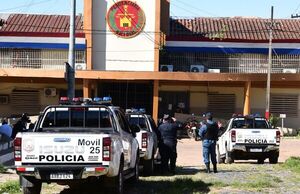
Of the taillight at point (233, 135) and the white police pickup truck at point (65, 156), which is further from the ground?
the white police pickup truck at point (65, 156)

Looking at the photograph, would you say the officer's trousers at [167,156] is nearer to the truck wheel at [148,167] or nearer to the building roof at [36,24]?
the truck wheel at [148,167]

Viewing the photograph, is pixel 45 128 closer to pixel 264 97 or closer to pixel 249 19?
pixel 264 97

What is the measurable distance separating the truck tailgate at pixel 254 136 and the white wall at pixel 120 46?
801 inches

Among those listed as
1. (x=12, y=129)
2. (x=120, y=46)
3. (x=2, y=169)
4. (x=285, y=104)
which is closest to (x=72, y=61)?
(x=12, y=129)

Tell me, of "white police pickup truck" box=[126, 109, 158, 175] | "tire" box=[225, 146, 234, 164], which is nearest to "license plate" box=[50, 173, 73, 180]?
"white police pickup truck" box=[126, 109, 158, 175]

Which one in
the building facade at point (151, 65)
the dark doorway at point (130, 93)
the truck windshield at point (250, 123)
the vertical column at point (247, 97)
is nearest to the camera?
the truck windshield at point (250, 123)

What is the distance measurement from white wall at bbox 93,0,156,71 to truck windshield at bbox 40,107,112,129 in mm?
28684

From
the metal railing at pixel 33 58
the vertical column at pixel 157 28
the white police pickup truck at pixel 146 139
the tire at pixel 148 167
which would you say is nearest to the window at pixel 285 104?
the vertical column at pixel 157 28

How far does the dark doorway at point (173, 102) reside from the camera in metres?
43.1

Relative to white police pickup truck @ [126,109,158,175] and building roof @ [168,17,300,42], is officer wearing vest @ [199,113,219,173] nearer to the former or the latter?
white police pickup truck @ [126,109,158,175]

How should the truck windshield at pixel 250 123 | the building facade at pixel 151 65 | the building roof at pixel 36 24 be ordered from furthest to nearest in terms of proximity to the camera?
the building roof at pixel 36 24 → the building facade at pixel 151 65 → the truck windshield at pixel 250 123

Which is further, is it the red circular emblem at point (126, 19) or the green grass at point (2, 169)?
the red circular emblem at point (126, 19)

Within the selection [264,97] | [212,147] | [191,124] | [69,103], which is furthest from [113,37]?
[69,103]

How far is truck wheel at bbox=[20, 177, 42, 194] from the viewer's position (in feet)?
36.1
